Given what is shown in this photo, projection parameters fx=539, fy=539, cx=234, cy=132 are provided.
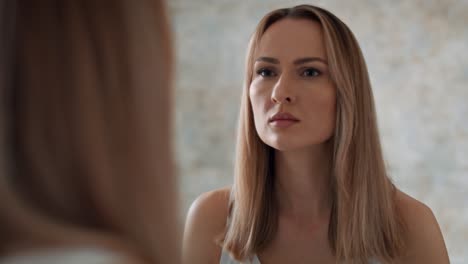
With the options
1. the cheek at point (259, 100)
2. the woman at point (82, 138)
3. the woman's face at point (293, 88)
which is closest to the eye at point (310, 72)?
the woman's face at point (293, 88)

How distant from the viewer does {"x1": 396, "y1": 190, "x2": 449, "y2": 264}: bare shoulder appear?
1.54m

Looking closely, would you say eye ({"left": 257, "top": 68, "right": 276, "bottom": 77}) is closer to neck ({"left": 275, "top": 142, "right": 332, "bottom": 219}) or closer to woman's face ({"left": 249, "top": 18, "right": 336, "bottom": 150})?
woman's face ({"left": 249, "top": 18, "right": 336, "bottom": 150})

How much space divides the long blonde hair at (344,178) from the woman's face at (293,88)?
32 mm

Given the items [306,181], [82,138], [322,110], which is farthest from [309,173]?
[82,138]

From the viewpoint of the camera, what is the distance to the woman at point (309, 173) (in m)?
1.52

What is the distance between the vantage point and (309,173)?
1.63 meters

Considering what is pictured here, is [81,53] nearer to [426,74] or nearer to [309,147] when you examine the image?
[309,147]

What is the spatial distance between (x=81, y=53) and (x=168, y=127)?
115 millimetres

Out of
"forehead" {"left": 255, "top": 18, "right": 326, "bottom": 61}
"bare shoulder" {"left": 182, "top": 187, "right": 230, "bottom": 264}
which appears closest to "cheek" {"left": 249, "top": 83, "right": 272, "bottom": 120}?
"forehead" {"left": 255, "top": 18, "right": 326, "bottom": 61}

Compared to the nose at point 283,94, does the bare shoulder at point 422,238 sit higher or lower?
lower

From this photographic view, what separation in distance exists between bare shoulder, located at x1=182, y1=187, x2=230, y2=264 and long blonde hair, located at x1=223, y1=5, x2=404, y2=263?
4cm

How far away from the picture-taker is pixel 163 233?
20.9 inches

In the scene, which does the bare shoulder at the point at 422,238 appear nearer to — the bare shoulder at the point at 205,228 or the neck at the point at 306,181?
the neck at the point at 306,181

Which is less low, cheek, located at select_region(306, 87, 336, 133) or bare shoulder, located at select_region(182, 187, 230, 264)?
cheek, located at select_region(306, 87, 336, 133)
